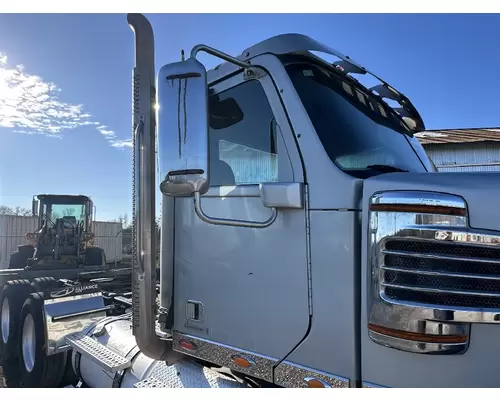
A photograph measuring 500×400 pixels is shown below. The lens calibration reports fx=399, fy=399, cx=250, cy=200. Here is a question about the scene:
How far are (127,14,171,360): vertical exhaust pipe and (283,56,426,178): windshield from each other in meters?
0.83

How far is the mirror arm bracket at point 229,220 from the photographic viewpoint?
6.21ft

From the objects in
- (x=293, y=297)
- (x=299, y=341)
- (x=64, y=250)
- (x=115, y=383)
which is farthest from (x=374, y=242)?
(x=64, y=250)

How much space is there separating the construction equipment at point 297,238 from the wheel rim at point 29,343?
162 cm

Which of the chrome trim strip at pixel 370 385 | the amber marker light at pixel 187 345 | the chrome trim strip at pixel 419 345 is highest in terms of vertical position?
the chrome trim strip at pixel 419 345

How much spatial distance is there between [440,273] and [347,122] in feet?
3.07

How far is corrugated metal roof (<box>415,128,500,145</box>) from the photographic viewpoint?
20.7 feet

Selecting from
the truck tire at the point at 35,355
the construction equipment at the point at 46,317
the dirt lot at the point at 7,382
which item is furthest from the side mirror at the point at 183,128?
the dirt lot at the point at 7,382

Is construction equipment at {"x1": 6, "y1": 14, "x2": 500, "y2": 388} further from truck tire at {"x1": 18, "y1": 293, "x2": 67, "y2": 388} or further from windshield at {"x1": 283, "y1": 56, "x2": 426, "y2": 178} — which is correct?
truck tire at {"x1": 18, "y1": 293, "x2": 67, "y2": 388}

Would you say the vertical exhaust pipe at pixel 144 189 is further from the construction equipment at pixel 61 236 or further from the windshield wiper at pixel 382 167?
the construction equipment at pixel 61 236

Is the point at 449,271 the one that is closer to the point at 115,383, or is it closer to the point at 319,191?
the point at 319,191

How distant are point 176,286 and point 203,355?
423 millimetres

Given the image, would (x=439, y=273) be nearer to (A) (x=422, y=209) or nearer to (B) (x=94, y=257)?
(A) (x=422, y=209)

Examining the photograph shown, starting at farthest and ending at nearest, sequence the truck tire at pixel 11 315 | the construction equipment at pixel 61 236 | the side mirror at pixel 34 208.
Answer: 1. the side mirror at pixel 34 208
2. the construction equipment at pixel 61 236
3. the truck tire at pixel 11 315

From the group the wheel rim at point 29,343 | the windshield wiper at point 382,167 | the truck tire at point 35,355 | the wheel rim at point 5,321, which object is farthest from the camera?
the wheel rim at point 5,321
